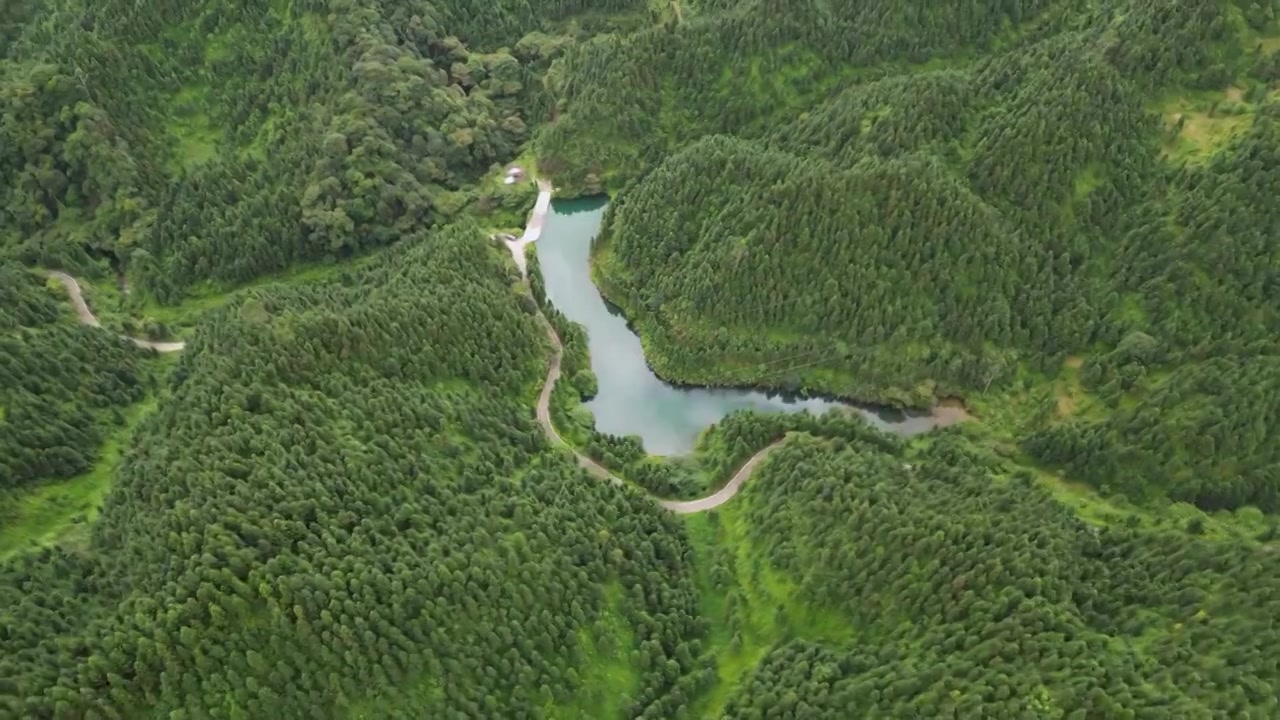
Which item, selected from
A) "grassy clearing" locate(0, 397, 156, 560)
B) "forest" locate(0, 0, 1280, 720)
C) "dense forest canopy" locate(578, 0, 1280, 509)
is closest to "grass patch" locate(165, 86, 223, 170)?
"forest" locate(0, 0, 1280, 720)

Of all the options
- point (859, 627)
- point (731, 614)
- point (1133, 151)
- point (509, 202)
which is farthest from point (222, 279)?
point (1133, 151)

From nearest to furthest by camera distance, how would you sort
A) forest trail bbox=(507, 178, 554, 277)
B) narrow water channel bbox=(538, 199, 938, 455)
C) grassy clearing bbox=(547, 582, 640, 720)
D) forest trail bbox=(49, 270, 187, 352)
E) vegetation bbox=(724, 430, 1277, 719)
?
vegetation bbox=(724, 430, 1277, 719) → grassy clearing bbox=(547, 582, 640, 720) → narrow water channel bbox=(538, 199, 938, 455) → forest trail bbox=(49, 270, 187, 352) → forest trail bbox=(507, 178, 554, 277)

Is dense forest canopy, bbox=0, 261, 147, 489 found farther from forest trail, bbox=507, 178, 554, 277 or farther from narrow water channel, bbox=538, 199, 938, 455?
narrow water channel, bbox=538, 199, 938, 455

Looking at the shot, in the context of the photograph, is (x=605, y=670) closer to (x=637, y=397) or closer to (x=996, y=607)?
(x=996, y=607)

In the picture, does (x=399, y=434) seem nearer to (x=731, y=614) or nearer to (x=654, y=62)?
(x=731, y=614)

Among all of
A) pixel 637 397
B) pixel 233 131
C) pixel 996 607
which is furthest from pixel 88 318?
pixel 996 607

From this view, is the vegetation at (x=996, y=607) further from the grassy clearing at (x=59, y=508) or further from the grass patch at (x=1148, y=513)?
the grassy clearing at (x=59, y=508)

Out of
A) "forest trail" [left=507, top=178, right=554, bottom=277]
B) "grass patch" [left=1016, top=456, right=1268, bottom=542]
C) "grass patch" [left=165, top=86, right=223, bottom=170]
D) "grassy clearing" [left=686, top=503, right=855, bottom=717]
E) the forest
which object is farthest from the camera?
Answer: "grass patch" [left=165, top=86, right=223, bottom=170]
